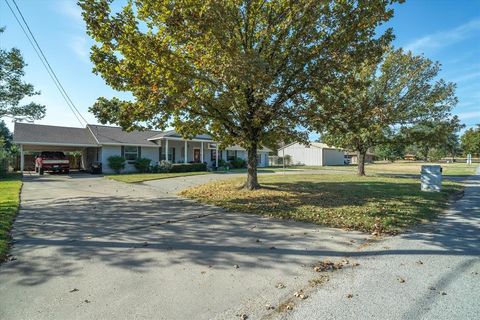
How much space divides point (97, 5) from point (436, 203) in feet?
41.0

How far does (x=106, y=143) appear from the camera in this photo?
24.7 metres

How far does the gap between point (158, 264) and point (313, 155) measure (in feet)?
155

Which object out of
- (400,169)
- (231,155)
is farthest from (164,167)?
(400,169)

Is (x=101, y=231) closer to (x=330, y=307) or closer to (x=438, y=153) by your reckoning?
(x=330, y=307)

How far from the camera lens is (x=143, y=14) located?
970cm

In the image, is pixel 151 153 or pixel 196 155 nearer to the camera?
pixel 151 153

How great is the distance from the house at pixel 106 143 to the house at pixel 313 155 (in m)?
21.2

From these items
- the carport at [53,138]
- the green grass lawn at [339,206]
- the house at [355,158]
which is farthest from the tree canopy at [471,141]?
the carport at [53,138]

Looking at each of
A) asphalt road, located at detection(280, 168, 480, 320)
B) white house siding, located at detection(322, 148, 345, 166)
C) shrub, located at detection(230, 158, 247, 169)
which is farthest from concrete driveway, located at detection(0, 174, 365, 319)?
white house siding, located at detection(322, 148, 345, 166)

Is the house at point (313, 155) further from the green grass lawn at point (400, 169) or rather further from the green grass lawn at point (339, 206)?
the green grass lawn at point (339, 206)

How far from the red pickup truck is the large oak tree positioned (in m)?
15.9

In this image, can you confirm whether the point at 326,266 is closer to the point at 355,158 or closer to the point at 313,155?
the point at 313,155

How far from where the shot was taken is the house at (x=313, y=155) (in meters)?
49.1

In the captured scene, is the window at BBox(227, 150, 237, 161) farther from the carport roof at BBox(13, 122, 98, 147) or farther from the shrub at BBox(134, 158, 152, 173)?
the carport roof at BBox(13, 122, 98, 147)
